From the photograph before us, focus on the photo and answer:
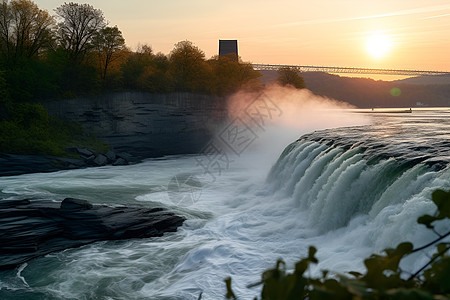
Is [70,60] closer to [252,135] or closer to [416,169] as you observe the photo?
[252,135]

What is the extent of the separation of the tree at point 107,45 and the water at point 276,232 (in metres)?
34.7

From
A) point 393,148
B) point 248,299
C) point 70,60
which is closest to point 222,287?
point 248,299

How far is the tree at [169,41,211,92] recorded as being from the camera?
182 ft

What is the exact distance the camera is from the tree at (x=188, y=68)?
182 ft

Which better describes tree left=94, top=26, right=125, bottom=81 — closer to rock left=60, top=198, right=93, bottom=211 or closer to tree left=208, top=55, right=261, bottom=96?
tree left=208, top=55, right=261, bottom=96

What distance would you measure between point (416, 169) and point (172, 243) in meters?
7.31

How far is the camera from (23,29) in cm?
4544

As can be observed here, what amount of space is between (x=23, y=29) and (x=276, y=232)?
140ft

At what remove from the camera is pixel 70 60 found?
49.5m

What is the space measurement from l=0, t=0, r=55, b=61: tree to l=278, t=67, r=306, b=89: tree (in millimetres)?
39442

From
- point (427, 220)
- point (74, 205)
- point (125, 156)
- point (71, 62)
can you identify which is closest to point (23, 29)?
point (71, 62)

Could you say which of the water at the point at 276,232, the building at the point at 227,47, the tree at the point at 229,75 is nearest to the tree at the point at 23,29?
the tree at the point at 229,75

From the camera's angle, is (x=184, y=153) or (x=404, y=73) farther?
(x=404, y=73)

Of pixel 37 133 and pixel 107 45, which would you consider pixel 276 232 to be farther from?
pixel 107 45
